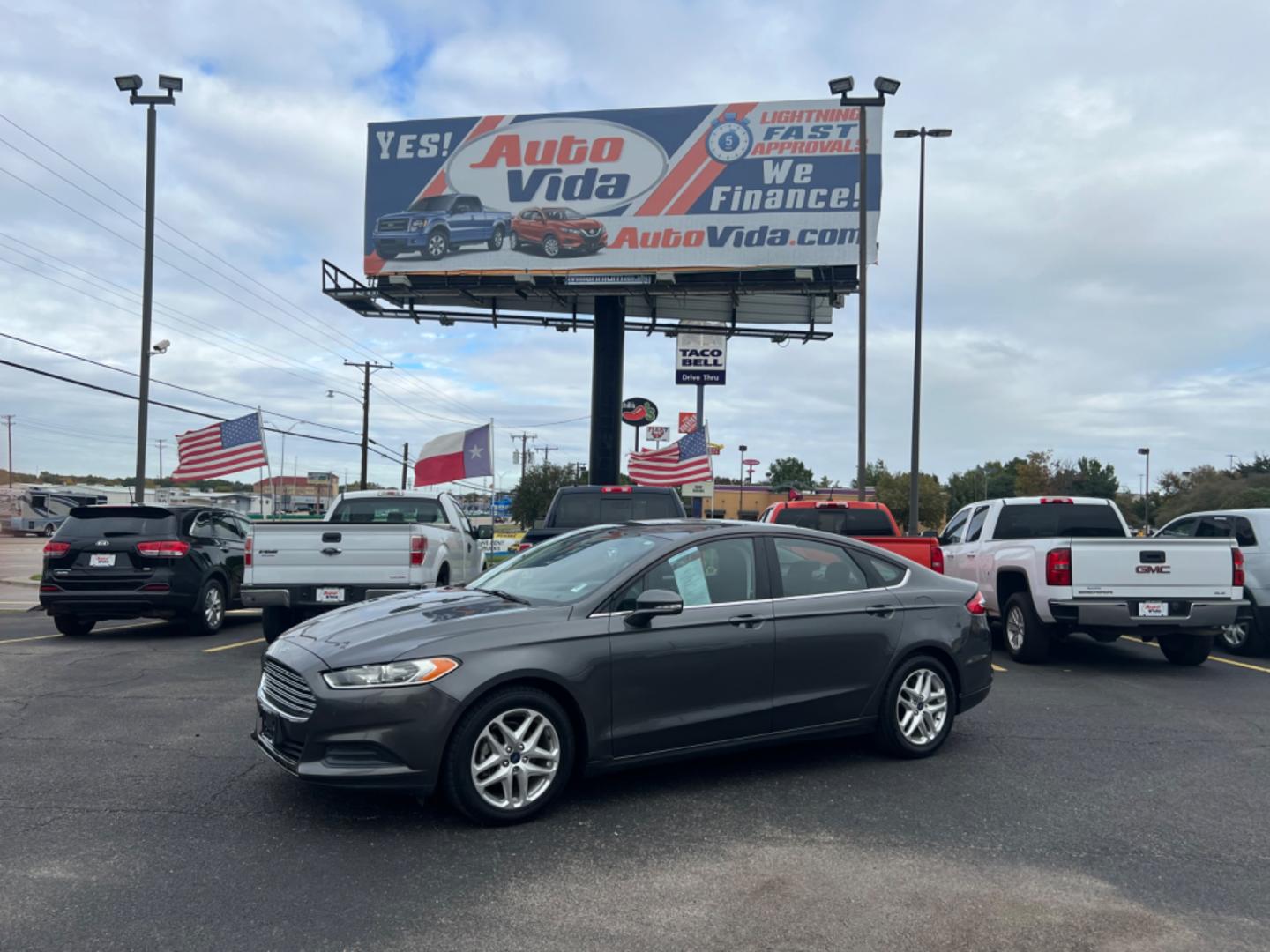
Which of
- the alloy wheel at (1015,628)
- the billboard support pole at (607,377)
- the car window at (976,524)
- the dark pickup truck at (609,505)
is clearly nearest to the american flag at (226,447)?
the dark pickup truck at (609,505)

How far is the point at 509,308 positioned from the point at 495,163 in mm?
4098

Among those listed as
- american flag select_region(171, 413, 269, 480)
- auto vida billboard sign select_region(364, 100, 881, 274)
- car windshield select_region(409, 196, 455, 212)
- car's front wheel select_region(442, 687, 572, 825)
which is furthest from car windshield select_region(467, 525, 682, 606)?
car windshield select_region(409, 196, 455, 212)

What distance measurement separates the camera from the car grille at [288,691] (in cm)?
480

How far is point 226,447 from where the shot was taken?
1934 cm

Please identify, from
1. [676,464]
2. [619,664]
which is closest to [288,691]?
[619,664]

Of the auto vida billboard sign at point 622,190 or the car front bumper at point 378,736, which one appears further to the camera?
the auto vida billboard sign at point 622,190

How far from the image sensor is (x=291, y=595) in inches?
402

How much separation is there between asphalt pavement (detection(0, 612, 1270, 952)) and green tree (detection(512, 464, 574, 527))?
47866 millimetres

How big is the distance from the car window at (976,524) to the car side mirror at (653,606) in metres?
8.09

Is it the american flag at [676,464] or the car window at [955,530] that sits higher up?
the american flag at [676,464]

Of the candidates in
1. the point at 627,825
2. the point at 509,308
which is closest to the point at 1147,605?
the point at 627,825

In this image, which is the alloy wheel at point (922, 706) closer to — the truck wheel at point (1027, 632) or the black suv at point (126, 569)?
the truck wheel at point (1027, 632)

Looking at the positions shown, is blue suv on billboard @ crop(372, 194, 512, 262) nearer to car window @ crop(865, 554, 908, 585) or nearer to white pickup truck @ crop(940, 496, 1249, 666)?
white pickup truck @ crop(940, 496, 1249, 666)

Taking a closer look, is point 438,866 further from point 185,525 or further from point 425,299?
point 425,299
